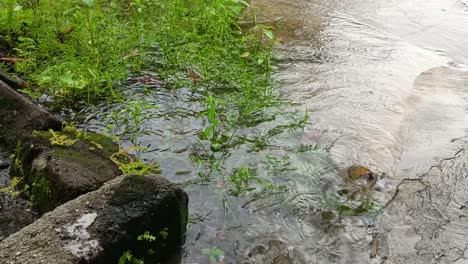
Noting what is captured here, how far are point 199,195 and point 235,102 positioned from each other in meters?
1.35

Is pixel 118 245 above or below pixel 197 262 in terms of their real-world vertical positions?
above

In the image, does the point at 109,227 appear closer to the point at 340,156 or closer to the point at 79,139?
the point at 79,139

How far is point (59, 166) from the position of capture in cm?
308

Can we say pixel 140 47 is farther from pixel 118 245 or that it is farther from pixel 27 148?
pixel 118 245

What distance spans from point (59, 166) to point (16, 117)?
0.91 meters

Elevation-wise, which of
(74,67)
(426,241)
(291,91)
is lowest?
(426,241)

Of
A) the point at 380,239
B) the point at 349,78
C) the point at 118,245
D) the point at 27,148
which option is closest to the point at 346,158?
the point at 380,239

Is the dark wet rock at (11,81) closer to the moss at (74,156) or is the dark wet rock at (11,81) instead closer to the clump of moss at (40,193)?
the moss at (74,156)

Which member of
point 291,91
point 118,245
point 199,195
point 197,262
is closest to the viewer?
point 118,245

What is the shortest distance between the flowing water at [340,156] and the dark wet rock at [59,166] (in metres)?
0.52

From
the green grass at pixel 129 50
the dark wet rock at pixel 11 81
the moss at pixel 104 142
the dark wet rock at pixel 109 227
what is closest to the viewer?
the dark wet rock at pixel 109 227

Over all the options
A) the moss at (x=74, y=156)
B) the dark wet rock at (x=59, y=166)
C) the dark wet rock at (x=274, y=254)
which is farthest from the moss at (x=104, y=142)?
the dark wet rock at (x=274, y=254)

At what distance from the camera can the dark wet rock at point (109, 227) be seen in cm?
236

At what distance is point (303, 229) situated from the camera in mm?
3287
